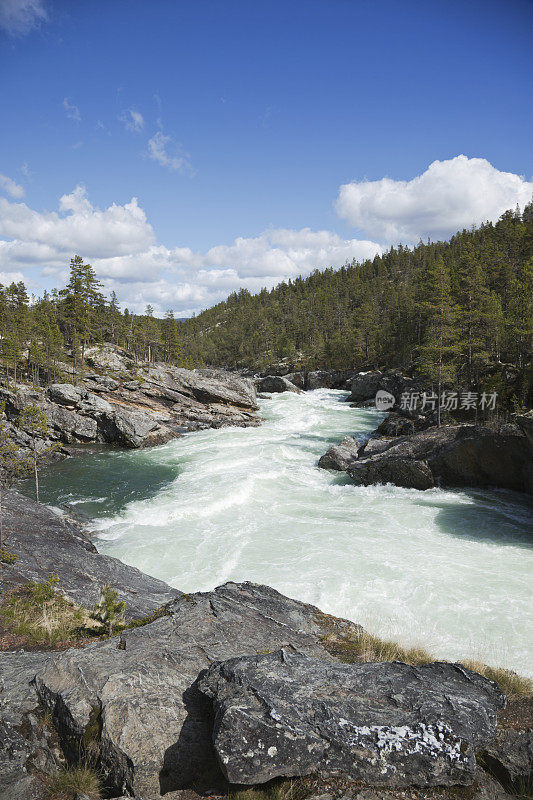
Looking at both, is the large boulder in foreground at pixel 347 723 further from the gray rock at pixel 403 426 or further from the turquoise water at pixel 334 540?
the gray rock at pixel 403 426

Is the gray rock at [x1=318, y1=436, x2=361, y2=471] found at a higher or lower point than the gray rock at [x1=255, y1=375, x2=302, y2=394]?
lower

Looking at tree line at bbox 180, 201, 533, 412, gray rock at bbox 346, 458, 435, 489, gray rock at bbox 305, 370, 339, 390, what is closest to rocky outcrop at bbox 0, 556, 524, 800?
gray rock at bbox 346, 458, 435, 489

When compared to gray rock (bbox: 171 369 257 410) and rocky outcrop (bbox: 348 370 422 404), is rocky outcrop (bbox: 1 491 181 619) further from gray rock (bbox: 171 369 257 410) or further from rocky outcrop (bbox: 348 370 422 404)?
rocky outcrop (bbox: 348 370 422 404)

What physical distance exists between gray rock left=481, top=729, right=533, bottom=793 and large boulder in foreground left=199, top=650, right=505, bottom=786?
0.17 metres

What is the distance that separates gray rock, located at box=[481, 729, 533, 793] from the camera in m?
4.30

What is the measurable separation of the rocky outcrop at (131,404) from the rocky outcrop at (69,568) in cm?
2024

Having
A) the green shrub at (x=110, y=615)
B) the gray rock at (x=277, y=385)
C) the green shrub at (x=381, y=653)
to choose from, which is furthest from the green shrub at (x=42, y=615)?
the gray rock at (x=277, y=385)

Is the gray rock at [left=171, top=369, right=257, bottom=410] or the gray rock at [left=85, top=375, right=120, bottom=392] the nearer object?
the gray rock at [left=85, top=375, right=120, bottom=392]

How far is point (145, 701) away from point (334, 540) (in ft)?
40.5

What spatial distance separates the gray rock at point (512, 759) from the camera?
4297 mm

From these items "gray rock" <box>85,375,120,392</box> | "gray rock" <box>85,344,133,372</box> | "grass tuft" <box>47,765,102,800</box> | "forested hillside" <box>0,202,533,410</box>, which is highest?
"forested hillside" <box>0,202,533,410</box>

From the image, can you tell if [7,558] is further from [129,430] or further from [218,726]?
[129,430]

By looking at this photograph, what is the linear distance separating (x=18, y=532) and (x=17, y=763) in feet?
35.8

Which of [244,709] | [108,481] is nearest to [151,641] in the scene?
[244,709]
